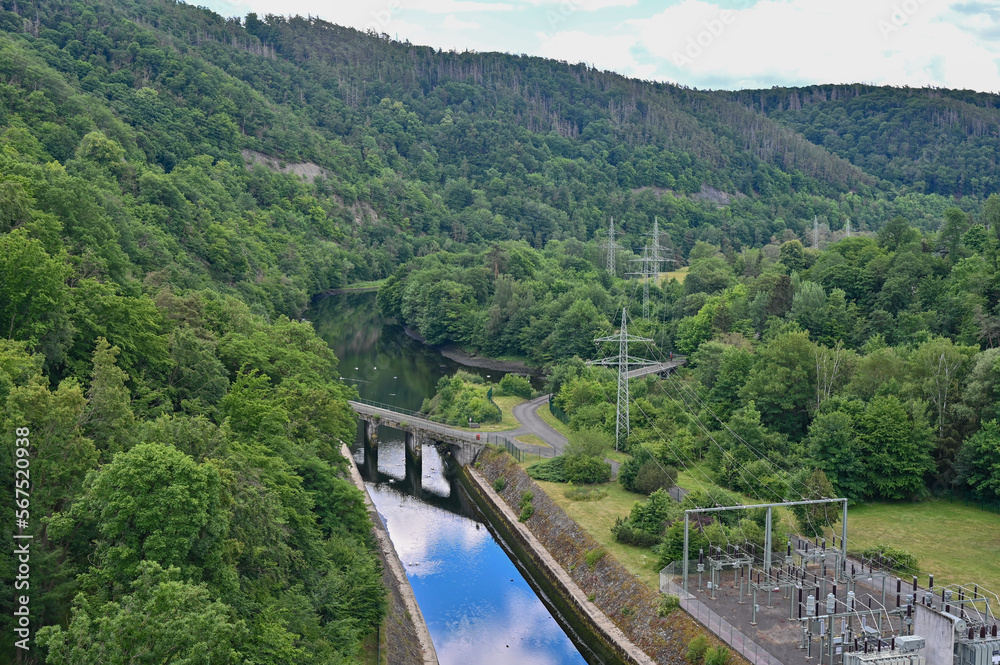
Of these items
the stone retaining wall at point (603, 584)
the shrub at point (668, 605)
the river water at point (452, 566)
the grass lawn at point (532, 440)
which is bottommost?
the river water at point (452, 566)

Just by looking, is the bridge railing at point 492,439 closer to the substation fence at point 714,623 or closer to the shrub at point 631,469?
the shrub at point 631,469

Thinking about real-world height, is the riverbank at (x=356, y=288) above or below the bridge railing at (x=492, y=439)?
above

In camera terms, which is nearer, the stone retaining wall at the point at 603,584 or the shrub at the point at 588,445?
the stone retaining wall at the point at 603,584

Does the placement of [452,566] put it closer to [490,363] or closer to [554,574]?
[554,574]

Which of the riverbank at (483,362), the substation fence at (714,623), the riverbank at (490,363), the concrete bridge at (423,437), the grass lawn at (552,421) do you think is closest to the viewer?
the substation fence at (714,623)

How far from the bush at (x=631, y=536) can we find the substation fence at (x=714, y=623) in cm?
422

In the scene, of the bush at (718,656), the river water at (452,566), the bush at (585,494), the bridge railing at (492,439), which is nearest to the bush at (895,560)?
the bush at (718,656)

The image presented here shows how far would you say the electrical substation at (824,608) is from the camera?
29062 millimetres

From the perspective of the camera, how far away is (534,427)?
218 feet

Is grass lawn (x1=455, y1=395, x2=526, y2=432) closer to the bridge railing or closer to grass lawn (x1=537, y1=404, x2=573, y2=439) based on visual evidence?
the bridge railing

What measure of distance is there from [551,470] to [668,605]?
18.7 meters

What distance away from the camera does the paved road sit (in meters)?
62.6

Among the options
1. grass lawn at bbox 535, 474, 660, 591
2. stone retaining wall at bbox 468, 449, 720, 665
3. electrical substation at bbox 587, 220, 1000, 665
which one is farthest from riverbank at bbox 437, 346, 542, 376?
electrical substation at bbox 587, 220, 1000, 665

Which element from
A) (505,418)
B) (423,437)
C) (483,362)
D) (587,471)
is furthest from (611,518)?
(483,362)
